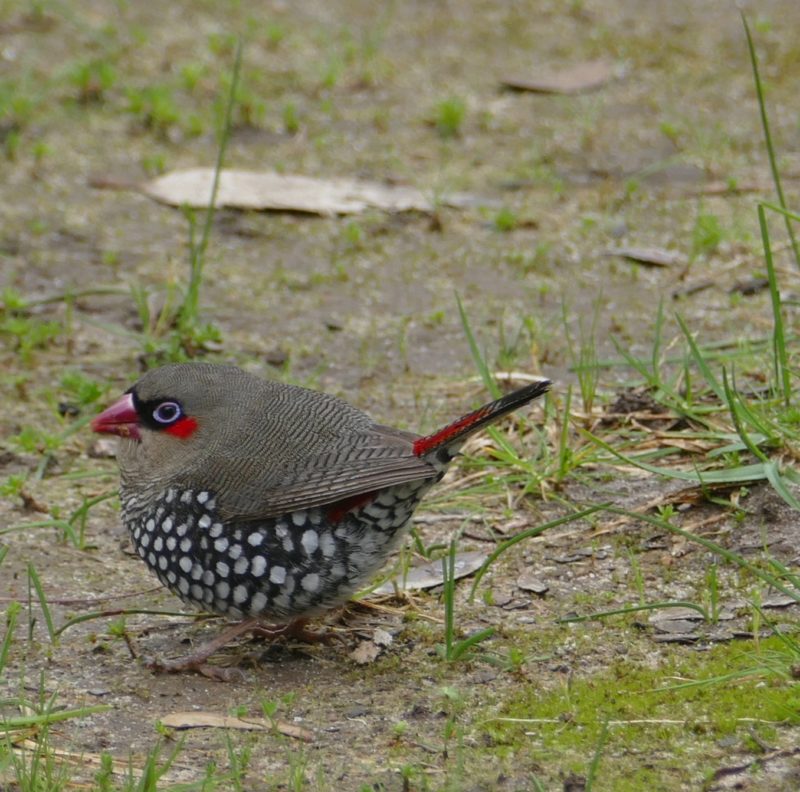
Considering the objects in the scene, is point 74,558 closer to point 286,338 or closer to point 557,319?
point 286,338

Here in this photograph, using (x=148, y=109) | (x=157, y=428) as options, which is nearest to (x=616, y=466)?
(x=157, y=428)

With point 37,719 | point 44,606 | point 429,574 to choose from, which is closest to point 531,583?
point 429,574

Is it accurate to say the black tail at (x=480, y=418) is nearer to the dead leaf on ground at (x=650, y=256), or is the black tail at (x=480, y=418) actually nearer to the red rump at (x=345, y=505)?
the red rump at (x=345, y=505)

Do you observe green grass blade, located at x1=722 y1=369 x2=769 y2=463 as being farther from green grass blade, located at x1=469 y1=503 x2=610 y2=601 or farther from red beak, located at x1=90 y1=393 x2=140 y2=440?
red beak, located at x1=90 y1=393 x2=140 y2=440

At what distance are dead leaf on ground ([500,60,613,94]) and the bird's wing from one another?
14.7 ft

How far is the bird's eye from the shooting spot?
4387 millimetres

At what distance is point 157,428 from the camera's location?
4.40 m

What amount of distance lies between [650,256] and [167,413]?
9.63ft

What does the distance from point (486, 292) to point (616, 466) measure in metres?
1.75

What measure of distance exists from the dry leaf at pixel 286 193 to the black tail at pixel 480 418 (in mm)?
3163

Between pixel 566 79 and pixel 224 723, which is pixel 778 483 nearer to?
pixel 224 723

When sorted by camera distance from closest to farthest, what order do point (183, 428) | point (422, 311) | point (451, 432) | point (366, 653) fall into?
point (451, 432), point (366, 653), point (183, 428), point (422, 311)

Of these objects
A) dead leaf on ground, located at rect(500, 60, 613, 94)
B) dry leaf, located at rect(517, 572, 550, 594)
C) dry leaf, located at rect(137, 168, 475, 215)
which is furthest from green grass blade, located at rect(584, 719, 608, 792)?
dead leaf on ground, located at rect(500, 60, 613, 94)

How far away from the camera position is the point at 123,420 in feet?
14.6
